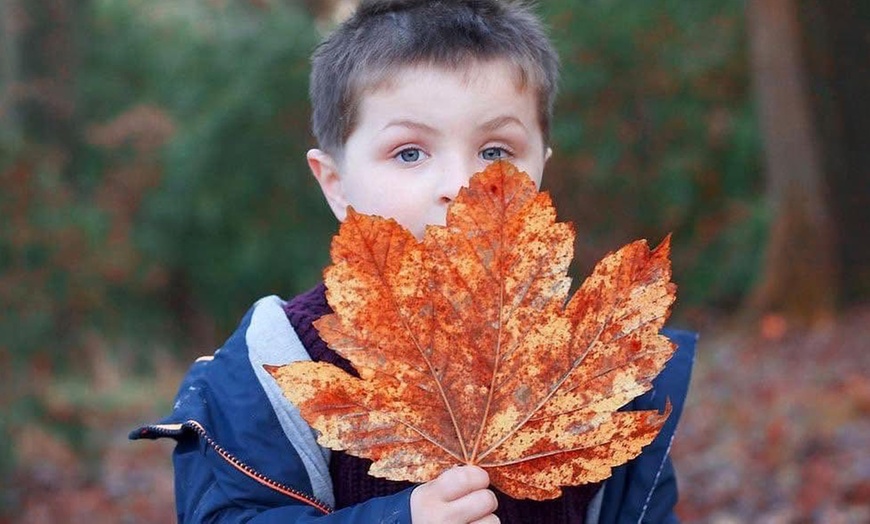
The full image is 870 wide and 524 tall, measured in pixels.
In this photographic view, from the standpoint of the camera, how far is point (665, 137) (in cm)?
1198

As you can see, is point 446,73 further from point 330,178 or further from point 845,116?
point 845,116

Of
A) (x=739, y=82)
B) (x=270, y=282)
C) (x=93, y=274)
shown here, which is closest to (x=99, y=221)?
(x=93, y=274)

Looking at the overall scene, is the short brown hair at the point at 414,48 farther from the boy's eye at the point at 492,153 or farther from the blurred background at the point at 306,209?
the blurred background at the point at 306,209

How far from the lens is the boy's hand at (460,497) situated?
1365 millimetres

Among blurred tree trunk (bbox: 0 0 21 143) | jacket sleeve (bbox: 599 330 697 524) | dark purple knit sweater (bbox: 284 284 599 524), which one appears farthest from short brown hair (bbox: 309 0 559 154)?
blurred tree trunk (bbox: 0 0 21 143)

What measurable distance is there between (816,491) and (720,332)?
463cm

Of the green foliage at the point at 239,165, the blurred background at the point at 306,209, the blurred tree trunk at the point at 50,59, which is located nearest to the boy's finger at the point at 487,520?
the blurred background at the point at 306,209

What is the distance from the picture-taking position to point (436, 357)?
1.36 meters

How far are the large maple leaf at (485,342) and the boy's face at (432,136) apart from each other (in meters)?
0.32

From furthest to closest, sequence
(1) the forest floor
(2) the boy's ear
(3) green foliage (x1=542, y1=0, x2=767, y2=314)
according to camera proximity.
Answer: (3) green foliage (x1=542, y1=0, x2=767, y2=314)
(1) the forest floor
(2) the boy's ear

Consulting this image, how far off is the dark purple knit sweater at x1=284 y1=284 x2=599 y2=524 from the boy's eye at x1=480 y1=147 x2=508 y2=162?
1.25ft

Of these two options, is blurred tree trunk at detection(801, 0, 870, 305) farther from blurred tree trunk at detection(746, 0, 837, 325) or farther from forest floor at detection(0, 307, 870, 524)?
forest floor at detection(0, 307, 870, 524)

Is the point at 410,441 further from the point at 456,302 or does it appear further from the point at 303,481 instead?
the point at 303,481

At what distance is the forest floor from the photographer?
4.64m
